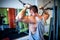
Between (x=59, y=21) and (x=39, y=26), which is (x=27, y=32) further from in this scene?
(x=59, y=21)

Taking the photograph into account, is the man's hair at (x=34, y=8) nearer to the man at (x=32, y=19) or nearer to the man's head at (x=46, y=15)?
the man at (x=32, y=19)

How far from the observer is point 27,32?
6.03ft

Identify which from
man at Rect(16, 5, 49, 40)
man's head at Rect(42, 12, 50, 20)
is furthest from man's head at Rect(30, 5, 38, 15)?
man's head at Rect(42, 12, 50, 20)

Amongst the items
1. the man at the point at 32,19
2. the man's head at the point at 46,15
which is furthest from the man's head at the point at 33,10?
the man's head at the point at 46,15

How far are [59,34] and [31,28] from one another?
460 mm

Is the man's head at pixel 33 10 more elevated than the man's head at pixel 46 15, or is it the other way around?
the man's head at pixel 33 10

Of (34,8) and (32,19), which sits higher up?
(34,8)

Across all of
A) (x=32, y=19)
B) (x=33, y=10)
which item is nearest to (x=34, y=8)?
(x=33, y=10)

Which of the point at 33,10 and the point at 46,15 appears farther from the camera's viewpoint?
the point at 46,15

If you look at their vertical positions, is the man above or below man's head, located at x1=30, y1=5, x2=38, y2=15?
below

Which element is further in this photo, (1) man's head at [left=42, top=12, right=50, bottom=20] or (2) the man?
(1) man's head at [left=42, top=12, right=50, bottom=20]

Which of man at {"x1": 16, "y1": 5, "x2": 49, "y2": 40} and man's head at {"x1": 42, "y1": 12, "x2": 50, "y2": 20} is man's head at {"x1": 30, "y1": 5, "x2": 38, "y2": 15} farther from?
man's head at {"x1": 42, "y1": 12, "x2": 50, "y2": 20}

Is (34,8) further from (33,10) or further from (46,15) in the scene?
(46,15)

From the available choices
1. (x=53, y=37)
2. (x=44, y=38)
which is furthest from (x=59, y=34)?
(x=44, y=38)
